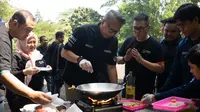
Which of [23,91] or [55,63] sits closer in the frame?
[23,91]

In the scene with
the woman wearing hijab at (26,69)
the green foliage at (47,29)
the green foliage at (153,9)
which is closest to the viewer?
the woman wearing hijab at (26,69)

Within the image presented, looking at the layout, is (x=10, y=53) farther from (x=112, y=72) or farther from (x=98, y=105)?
(x=112, y=72)

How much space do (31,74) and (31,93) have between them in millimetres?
1281

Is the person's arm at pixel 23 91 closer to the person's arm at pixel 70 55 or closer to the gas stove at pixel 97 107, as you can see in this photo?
the gas stove at pixel 97 107

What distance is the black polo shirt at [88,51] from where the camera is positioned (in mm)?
2611

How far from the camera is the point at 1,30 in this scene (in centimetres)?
191

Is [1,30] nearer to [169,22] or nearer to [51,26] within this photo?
[169,22]

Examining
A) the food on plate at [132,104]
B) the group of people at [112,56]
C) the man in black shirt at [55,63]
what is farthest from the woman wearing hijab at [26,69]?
the man in black shirt at [55,63]

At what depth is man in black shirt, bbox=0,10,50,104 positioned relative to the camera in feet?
5.47

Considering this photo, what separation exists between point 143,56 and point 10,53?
1.71 metres

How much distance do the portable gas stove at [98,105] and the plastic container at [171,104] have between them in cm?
37

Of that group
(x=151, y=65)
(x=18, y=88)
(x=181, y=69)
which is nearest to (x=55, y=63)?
(x=151, y=65)

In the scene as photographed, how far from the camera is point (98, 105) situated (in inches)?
69.0

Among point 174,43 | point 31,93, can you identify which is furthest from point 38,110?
point 174,43
